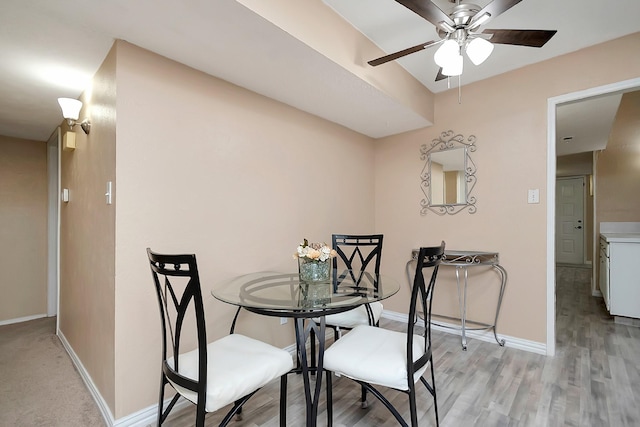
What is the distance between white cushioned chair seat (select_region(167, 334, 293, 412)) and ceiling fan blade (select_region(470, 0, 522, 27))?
1.86 m

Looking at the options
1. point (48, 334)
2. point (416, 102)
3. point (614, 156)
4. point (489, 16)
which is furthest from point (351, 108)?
point (614, 156)

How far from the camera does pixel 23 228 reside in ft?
11.1

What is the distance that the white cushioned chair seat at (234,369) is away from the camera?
1.21m

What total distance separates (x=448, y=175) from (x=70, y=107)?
126 inches

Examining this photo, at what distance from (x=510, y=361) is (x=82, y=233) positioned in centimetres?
330

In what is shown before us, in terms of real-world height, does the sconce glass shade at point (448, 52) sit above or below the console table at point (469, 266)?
above

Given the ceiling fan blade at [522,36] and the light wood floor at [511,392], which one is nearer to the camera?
the ceiling fan blade at [522,36]

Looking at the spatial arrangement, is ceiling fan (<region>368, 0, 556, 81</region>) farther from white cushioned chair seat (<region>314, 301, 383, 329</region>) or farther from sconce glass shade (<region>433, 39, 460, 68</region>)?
white cushioned chair seat (<region>314, 301, 383, 329</region>)

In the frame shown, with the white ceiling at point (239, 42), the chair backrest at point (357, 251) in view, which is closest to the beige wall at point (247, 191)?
the white ceiling at point (239, 42)

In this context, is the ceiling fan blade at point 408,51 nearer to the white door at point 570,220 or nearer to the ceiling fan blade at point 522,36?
the ceiling fan blade at point 522,36

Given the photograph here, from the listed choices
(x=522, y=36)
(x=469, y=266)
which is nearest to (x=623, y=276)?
(x=469, y=266)

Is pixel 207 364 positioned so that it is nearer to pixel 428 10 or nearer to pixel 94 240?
pixel 94 240

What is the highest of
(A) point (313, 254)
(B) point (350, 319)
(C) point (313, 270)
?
(A) point (313, 254)

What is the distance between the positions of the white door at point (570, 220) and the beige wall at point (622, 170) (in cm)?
247
